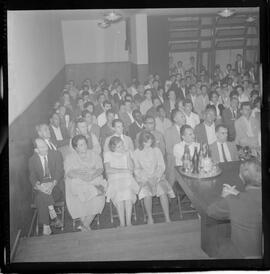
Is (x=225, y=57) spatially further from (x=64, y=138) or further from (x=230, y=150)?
(x=64, y=138)

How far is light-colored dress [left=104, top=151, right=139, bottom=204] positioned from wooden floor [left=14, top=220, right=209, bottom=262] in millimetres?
132

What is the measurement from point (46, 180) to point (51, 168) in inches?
2.1

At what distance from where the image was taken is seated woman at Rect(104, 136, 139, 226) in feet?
5.14

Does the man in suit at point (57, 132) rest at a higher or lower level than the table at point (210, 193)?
higher

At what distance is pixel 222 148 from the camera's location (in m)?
1.57

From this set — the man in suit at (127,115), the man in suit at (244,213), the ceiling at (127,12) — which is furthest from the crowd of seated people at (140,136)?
the ceiling at (127,12)

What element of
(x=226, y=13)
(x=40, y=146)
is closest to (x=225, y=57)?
(x=226, y=13)

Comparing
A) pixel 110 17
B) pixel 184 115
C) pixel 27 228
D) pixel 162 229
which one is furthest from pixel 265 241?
pixel 110 17

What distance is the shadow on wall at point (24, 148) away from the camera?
60.8 inches

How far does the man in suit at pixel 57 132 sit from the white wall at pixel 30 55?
0.39ft

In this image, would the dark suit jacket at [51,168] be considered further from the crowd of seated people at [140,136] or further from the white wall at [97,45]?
the white wall at [97,45]

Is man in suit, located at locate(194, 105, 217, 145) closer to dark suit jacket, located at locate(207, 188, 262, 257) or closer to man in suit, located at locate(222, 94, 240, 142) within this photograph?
man in suit, located at locate(222, 94, 240, 142)

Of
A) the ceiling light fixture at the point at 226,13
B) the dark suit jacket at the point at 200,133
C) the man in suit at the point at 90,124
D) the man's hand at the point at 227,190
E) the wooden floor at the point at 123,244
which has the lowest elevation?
the wooden floor at the point at 123,244

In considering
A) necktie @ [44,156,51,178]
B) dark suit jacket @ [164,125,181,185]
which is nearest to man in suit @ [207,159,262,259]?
dark suit jacket @ [164,125,181,185]
